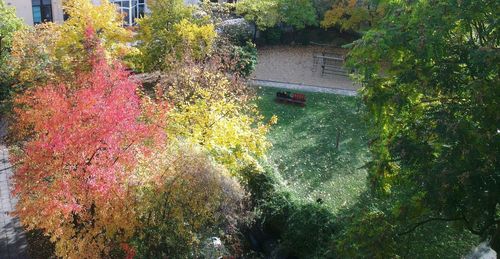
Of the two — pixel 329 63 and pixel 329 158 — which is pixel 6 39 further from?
pixel 329 63

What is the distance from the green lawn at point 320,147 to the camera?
18094mm

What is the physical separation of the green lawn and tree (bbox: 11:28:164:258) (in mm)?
6623

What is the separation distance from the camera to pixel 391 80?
11.3m

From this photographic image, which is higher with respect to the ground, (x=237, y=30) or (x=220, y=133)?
(x=237, y=30)

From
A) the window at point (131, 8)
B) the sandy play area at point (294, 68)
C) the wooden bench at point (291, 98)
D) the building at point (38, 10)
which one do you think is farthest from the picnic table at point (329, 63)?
the window at point (131, 8)

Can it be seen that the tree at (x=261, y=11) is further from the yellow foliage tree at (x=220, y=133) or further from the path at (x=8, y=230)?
the path at (x=8, y=230)

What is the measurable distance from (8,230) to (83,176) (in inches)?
202

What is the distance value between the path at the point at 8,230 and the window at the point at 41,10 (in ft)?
56.0

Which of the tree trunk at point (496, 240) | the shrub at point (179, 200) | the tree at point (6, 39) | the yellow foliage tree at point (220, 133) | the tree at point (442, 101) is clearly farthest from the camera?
the tree at point (6, 39)

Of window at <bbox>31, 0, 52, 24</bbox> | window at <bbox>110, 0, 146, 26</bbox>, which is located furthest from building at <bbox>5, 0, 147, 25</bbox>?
window at <bbox>110, 0, 146, 26</bbox>

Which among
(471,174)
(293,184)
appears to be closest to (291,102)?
(293,184)

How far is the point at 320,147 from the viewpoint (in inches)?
832

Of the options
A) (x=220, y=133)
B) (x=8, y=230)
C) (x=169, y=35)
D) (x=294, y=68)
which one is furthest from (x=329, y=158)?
(x=8, y=230)

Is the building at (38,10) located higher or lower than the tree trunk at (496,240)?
higher
